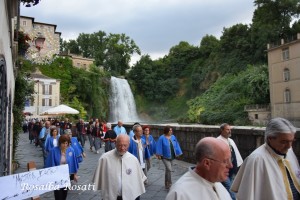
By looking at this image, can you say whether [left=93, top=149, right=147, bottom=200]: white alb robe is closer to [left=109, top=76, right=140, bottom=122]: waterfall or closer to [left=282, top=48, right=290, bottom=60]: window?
[left=282, top=48, right=290, bottom=60]: window

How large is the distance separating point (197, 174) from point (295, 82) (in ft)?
139

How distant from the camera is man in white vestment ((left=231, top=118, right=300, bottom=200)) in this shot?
3.05 m

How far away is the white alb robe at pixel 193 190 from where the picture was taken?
79.0 inches

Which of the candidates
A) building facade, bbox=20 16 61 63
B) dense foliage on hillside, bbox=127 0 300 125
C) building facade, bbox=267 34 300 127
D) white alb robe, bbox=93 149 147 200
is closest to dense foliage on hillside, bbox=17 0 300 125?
dense foliage on hillside, bbox=127 0 300 125

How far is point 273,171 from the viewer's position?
10.1 feet

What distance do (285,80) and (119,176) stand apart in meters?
42.0

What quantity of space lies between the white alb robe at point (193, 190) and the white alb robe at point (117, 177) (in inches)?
90.9

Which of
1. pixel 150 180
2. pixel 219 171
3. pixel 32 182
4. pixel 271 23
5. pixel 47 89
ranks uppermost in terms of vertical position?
pixel 271 23

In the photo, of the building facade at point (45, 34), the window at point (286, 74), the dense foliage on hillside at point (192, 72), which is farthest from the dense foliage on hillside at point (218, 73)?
the building facade at point (45, 34)

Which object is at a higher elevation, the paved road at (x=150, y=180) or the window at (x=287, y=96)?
the window at (x=287, y=96)

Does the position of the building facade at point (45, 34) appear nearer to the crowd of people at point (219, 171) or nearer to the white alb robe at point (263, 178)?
the crowd of people at point (219, 171)

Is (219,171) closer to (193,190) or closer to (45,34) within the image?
(193,190)

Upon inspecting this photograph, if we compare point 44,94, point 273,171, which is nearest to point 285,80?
point 44,94

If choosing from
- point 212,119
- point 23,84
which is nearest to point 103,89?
point 212,119
